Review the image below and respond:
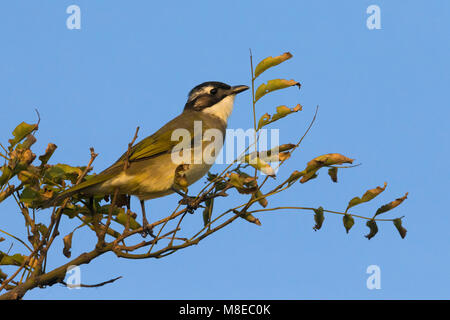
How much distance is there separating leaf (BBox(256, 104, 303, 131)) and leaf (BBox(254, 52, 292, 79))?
36 cm

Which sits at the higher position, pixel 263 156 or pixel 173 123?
pixel 173 123

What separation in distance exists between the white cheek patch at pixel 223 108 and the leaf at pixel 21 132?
13.6 ft

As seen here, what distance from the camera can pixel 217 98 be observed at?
881 centimetres

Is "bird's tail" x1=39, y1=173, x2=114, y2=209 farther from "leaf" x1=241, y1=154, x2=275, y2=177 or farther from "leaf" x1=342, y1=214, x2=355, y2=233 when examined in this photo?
"leaf" x1=342, y1=214, x2=355, y2=233

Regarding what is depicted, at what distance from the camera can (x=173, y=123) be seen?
7.89 meters

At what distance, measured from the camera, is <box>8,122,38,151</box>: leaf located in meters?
4.82

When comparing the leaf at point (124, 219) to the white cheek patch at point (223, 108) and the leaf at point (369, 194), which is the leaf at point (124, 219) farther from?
the white cheek patch at point (223, 108)

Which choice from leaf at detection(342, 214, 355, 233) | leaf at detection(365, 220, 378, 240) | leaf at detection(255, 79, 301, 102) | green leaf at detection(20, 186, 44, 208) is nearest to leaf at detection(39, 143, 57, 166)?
green leaf at detection(20, 186, 44, 208)

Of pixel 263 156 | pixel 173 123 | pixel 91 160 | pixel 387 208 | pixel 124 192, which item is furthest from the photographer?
pixel 173 123

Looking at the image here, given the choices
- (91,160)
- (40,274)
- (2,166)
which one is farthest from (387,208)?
(2,166)

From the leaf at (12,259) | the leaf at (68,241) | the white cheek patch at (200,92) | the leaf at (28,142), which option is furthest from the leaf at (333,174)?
the white cheek patch at (200,92)

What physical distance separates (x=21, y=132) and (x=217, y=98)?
4.36 meters
